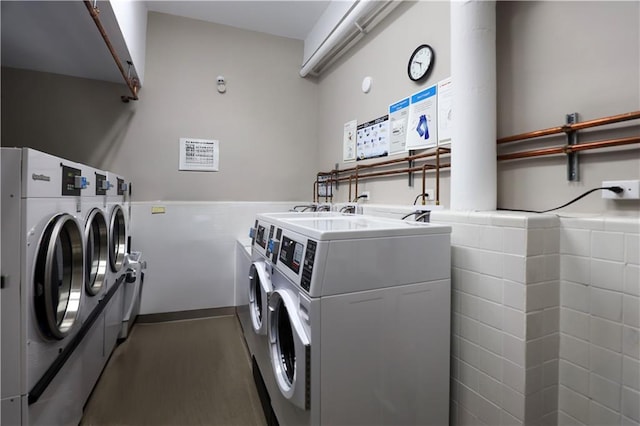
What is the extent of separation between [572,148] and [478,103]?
41cm

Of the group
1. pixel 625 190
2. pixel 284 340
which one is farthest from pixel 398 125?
pixel 284 340

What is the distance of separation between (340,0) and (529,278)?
103 inches

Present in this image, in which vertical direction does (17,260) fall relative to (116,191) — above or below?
below

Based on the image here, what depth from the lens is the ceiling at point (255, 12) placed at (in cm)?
277

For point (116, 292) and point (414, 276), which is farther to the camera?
point (116, 292)

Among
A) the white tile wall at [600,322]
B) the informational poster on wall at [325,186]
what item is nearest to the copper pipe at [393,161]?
the informational poster on wall at [325,186]

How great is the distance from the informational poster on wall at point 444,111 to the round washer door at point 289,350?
1329 millimetres

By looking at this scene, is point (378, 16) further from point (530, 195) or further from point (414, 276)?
point (414, 276)

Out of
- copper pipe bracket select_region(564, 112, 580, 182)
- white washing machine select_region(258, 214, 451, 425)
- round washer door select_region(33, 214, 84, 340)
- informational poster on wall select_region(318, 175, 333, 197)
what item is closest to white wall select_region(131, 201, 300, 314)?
informational poster on wall select_region(318, 175, 333, 197)

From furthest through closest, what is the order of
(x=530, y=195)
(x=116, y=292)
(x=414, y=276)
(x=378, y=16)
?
1. (x=378, y=16)
2. (x=116, y=292)
3. (x=530, y=195)
4. (x=414, y=276)

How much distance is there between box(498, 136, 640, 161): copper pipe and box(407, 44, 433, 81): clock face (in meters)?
0.81

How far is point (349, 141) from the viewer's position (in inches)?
110

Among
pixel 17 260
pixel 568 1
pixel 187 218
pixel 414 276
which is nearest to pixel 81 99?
pixel 187 218

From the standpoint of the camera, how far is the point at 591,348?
3.47 feet
